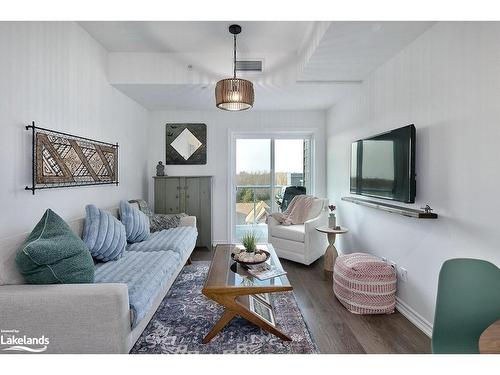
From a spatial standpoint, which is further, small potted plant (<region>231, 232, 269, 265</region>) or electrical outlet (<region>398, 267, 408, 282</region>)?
electrical outlet (<region>398, 267, 408, 282</region>)

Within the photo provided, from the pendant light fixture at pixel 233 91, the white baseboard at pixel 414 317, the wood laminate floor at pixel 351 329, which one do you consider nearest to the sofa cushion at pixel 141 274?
the wood laminate floor at pixel 351 329

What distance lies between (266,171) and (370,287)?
284 centimetres

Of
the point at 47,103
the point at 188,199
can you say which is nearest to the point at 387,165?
the point at 188,199

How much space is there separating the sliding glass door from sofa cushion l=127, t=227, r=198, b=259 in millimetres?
1464

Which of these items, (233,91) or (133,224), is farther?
(133,224)

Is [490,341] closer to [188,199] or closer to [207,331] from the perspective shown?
[207,331]

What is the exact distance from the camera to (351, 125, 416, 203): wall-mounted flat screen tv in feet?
7.25

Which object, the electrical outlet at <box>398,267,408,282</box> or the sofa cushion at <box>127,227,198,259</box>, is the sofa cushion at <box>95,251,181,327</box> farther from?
the electrical outlet at <box>398,267,408,282</box>

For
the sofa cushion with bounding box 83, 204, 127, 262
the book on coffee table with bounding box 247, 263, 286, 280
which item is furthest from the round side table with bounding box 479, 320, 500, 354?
the sofa cushion with bounding box 83, 204, 127, 262

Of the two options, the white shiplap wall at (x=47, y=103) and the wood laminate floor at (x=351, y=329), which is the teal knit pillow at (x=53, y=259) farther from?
the wood laminate floor at (x=351, y=329)

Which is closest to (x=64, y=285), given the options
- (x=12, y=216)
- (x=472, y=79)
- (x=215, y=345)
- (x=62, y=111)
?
(x=12, y=216)

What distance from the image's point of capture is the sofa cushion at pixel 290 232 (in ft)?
11.8

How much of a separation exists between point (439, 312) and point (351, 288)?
4.05 feet

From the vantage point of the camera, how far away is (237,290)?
1851 mm
